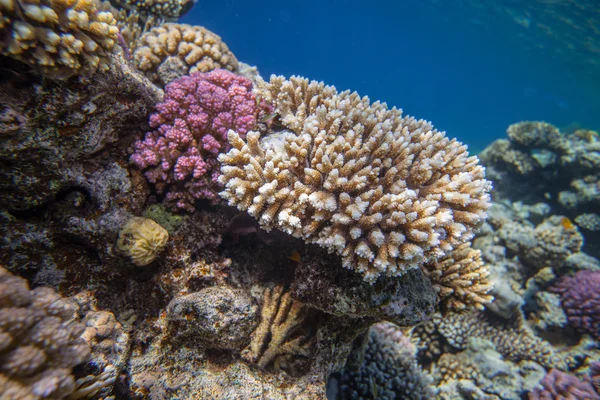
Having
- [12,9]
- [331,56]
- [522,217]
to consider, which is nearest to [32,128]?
[12,9]

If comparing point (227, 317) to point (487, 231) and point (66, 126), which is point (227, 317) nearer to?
point (66, 126)

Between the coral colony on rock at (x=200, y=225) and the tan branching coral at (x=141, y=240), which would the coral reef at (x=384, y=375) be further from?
the tan branching coral at (x=141, y=240)

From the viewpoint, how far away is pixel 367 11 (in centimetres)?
7531

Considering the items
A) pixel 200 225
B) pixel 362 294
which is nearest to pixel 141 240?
pixel 200 225

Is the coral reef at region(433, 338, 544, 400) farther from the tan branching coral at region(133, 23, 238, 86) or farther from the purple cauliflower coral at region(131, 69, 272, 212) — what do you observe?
the tan branching coral at region(133, 23, 238, 86)

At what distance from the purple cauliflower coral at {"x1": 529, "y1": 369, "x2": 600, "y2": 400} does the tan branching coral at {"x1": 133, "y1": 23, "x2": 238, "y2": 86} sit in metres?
8.92

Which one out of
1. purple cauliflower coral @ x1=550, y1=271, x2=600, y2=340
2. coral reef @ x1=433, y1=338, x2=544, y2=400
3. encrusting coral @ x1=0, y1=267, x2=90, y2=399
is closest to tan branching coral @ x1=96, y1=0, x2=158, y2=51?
encrusting coral @ x1=0, y1=267, x2=90, y2=399

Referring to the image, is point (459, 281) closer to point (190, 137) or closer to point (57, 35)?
point (190, 137)

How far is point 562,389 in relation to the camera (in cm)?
550

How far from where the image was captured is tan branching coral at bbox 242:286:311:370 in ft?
11.1

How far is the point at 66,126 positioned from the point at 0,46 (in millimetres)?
700

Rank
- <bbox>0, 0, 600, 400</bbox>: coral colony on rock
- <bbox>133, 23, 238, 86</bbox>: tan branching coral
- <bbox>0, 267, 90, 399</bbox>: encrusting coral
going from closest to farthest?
<bbox>0, 267, 90, 399</bbox>: encrusting coral < <bbox>0, 0, 600, 400</bbox>: coral colony on rock < <bbox>133, 23, 238, 86</bbox>: tan branching coral

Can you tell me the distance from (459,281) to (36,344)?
4.20 m

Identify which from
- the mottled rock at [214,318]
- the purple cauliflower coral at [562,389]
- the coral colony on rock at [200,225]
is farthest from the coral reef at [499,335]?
the mottled rock at [214,318]
